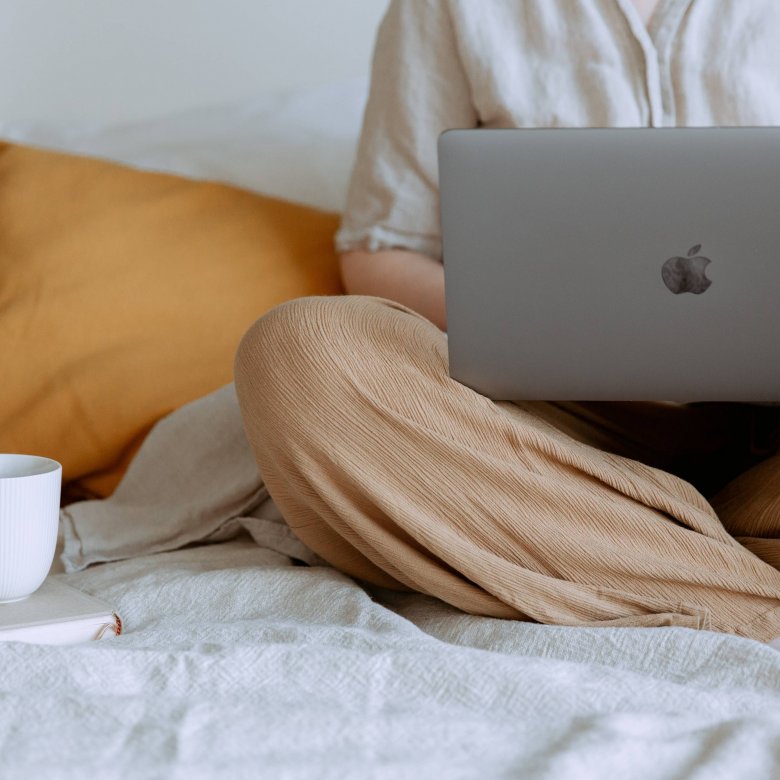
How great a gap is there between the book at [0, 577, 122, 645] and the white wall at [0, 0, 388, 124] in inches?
47.6

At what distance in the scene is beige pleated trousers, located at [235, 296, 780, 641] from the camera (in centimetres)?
94

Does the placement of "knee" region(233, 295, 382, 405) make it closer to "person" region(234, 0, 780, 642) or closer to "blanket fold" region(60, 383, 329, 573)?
"person" region(234, 0, 780, 642)

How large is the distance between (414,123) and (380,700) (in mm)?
853

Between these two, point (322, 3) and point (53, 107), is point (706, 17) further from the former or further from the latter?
point (53, 107)

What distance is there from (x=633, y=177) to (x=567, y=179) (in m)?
0.05

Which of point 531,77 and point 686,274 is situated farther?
point 531,77

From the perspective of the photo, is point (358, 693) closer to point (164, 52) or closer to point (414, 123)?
point (414, 123)

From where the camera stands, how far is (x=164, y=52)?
77.7 inches

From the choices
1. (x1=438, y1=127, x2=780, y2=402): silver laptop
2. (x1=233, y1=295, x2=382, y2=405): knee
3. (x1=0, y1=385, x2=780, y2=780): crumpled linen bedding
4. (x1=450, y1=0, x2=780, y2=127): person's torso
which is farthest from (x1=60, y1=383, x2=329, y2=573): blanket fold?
(x1=450, y1=0, x2=780, y2=127): person's torso

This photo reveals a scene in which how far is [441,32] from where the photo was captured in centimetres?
142

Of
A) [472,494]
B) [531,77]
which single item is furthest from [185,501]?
[531,77]

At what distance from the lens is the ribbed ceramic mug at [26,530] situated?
928mm

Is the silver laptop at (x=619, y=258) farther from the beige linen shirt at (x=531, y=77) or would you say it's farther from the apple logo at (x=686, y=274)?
the beige linen shirt at (x=531, y=77)

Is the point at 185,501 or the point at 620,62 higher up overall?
the point at 620,62
